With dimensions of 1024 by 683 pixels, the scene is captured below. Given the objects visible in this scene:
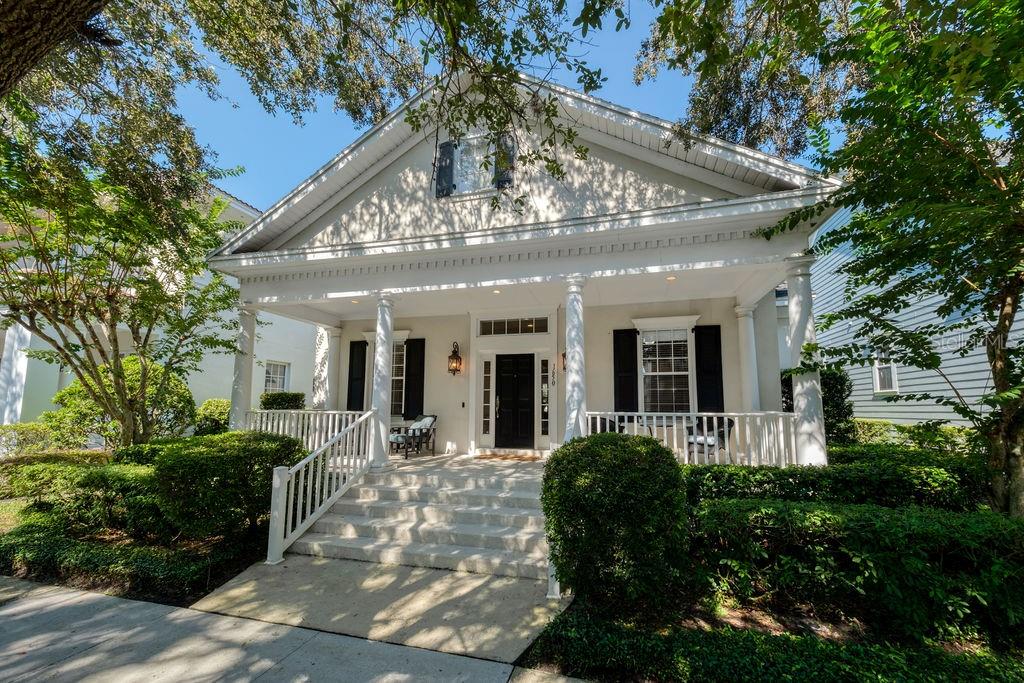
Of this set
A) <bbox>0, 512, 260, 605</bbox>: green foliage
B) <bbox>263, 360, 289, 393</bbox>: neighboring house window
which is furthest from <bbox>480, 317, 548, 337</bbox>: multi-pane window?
<bbox>263, 360, 289, 393</bbox>: neighboring house window

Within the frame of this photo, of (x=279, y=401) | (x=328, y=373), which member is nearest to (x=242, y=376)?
(x=328, y=373)

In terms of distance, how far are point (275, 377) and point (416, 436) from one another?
8.30 m

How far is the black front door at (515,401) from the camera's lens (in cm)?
905

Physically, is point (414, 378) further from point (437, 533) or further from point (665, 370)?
point (665, 370)

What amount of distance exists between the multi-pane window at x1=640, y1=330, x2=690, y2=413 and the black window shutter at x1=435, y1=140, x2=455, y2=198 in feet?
14.2

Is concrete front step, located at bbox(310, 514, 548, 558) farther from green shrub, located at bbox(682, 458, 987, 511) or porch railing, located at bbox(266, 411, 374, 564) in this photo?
green shrub, located at bbox(682, 458, 987, 511)

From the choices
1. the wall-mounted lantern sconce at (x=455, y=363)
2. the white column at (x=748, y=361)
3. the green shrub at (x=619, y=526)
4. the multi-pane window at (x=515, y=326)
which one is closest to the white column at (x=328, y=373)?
the wall-mounted lantern sconce at (x=455, y=363)

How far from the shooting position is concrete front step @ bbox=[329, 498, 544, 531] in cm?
535

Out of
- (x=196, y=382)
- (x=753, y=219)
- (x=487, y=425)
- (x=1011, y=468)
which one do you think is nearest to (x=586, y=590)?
(x=1011, y=468)

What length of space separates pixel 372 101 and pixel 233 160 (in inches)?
107

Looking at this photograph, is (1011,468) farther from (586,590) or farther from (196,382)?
(196,382)

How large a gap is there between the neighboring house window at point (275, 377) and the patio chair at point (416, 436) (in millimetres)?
7196

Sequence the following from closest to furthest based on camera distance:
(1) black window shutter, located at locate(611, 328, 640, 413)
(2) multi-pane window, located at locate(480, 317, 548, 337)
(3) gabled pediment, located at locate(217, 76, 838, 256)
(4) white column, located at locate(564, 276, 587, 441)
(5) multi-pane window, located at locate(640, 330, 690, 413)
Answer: (4) white column, located at locate(564, 276, 587, 441) → (3) gabled pediment, located at locate(217, 76, 838, 256) → (5) multi-pane window, located at locate(640, 330, 690, 413) → (1) black window shutter, located at locate(611, 328, 640, 413) → (2) multi-pane window, located at locate(480, 317, 548, 337)

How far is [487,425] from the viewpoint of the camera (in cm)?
928
